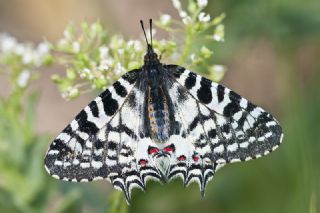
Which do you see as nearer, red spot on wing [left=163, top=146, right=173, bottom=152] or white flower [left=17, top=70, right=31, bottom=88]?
red spot on wing [left=163, top=146, right=173, bottom=152]

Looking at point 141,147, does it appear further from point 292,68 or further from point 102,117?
point 292,68

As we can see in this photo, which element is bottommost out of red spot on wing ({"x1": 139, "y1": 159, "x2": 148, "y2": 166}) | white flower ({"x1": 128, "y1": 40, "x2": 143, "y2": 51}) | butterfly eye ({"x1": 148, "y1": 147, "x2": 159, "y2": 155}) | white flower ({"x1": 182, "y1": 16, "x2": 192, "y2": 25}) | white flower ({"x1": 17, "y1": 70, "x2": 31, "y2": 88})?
red spot on wing ({"x1": 139, "y1": 159, "x2": 148, "y2": 166})

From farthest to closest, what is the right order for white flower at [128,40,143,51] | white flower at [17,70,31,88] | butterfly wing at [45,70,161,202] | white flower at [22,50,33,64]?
white flower at [22,50,33,64], white flower at [17,70,31,88], white flower at [128,40,143,51], butterfly wing at [45,70,161,202]

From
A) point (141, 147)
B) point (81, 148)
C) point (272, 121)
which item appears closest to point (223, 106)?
point (272, 121)

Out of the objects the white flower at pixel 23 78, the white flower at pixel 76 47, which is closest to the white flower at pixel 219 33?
the white flower at pixel 76 47

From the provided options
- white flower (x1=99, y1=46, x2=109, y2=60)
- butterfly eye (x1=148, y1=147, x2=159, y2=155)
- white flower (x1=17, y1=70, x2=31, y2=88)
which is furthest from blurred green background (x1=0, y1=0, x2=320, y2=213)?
white flower (x1=99, y1=46, x2=109, y2=60)

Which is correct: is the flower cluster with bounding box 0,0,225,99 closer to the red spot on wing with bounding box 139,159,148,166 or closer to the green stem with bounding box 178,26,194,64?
the green stem with bounding box 178,26,194,64
